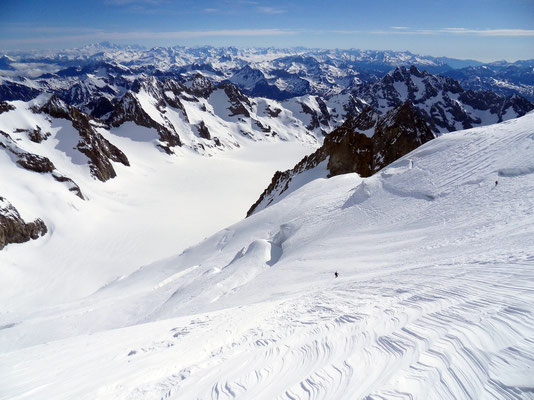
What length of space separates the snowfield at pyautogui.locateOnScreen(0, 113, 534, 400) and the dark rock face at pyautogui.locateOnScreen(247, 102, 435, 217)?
20685 millimetres

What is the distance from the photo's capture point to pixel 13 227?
1633 inches

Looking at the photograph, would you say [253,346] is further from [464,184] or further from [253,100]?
[253,100]

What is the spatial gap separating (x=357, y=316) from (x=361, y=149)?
39.0 m

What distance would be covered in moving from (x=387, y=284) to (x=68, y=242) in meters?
51.5

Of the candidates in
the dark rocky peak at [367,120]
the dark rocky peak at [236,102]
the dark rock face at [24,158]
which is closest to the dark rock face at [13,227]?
the dark rock face at [24,158]

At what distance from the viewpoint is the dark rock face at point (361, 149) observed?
4075cm

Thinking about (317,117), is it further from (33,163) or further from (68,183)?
(33,163)

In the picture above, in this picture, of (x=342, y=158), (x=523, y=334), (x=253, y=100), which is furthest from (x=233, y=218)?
(x=253, y=100)

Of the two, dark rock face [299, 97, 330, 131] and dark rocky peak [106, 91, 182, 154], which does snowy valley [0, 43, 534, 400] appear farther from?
dark rock face [299, 97, 330, 131]

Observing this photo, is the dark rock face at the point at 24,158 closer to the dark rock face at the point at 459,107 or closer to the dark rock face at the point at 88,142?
the dark rock face at the point at 88,142

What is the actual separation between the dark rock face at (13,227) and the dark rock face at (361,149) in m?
34.1

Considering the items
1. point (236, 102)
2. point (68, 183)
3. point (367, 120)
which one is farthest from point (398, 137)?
point (236, 102)

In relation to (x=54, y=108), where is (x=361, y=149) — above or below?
below

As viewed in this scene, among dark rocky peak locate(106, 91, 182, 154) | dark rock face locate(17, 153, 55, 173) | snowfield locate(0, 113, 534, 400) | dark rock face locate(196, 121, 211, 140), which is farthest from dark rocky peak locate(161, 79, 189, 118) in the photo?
snowfield locate(0, 113, 534, 400)
